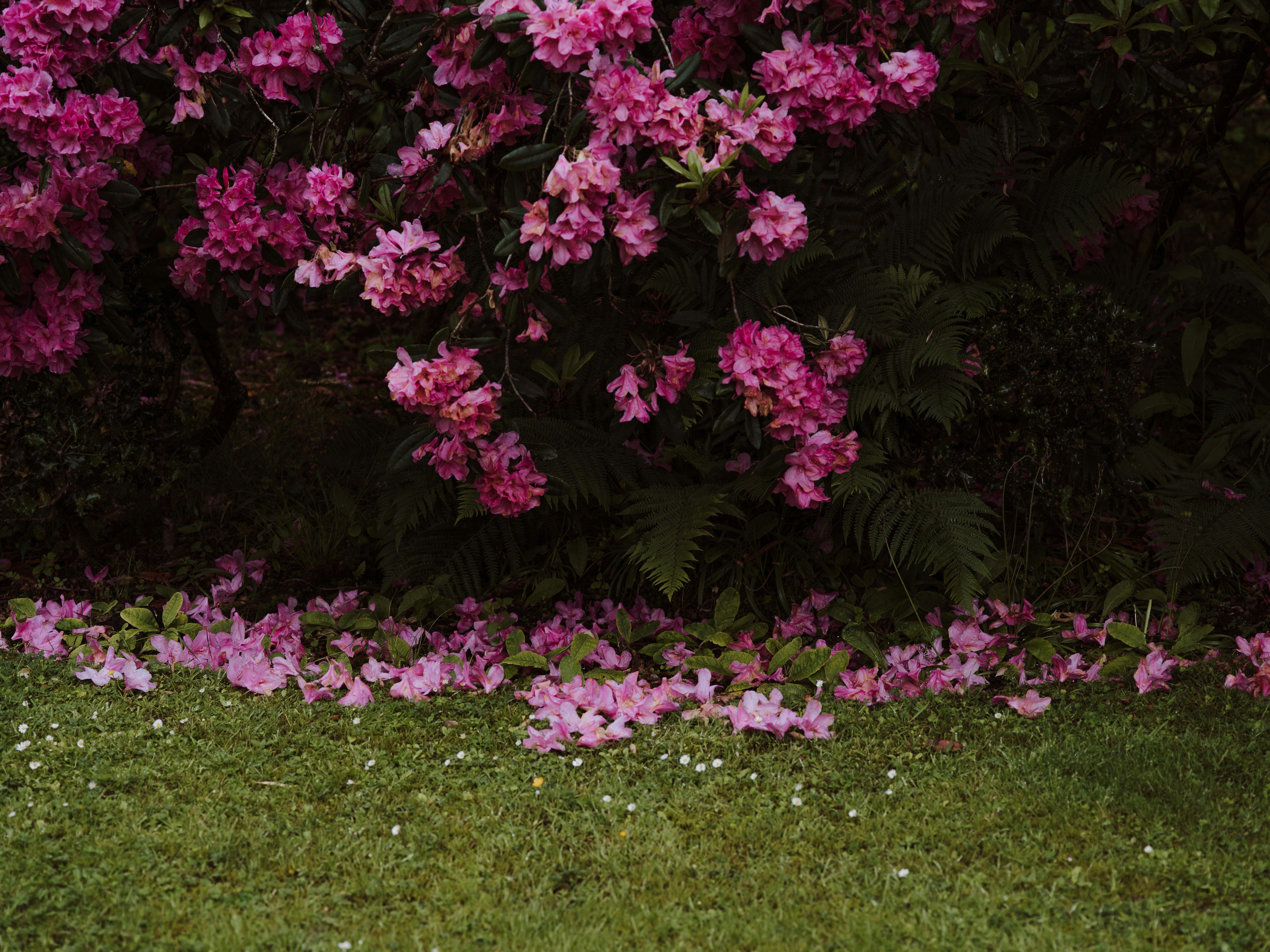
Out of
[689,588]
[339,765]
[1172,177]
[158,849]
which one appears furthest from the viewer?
[1172,177]

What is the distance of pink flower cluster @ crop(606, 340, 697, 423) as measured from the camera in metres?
3.17

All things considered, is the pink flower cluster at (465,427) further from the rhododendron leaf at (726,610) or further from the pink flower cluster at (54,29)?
the pink flower cluster at (54,29)

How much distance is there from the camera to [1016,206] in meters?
4.18

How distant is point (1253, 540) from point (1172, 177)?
182cm

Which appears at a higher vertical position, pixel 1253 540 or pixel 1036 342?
pixel 1036 342

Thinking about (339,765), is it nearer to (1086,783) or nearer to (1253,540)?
(1086,783)

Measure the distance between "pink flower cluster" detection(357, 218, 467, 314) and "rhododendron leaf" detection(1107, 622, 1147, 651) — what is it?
2132 millimetres

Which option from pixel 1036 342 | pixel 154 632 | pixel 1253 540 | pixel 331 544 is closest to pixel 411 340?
pixel 331 544

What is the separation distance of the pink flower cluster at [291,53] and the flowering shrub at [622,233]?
0.5 inches

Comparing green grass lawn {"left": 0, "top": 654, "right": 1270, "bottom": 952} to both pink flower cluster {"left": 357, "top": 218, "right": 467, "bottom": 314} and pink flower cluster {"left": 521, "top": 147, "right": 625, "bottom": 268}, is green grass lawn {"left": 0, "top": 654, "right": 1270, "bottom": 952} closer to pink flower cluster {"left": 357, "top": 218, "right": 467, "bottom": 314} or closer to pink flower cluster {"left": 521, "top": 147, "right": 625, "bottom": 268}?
pink flower cluster {"left": 357, "top": 218, "right": 467, "bottom": 314}

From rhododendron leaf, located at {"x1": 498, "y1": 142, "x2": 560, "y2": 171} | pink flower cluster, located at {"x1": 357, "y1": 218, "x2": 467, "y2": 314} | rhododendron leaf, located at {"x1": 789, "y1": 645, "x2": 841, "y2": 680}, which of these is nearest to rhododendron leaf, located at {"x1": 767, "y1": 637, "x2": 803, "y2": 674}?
rhododendron leaf, located at {"x1": 789, "y1": 645, "x2": 841, "y2": 680}

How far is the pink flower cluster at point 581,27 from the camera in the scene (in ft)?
8.63

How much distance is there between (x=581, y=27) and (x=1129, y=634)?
226cm

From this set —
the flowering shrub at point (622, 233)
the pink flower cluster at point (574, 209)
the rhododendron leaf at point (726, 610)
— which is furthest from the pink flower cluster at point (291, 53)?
the rhododendron leaf at point (726, 610)
